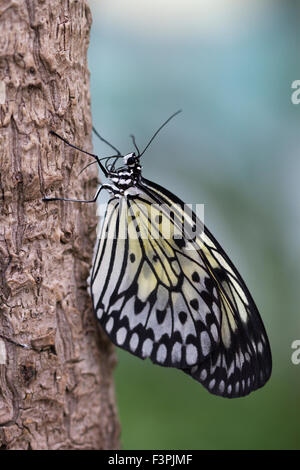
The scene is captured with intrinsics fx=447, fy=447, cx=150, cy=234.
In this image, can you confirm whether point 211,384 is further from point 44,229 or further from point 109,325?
point 44,229

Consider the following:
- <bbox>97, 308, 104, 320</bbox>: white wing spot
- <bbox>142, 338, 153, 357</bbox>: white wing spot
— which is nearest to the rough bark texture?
<bbox>97, 308, 104, 320</bbox>: white wing spot

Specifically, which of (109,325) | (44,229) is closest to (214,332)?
(109,325)

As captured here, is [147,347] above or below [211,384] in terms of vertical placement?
above

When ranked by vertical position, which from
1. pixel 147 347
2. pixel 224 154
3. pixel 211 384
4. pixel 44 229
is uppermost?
pixel 224 154

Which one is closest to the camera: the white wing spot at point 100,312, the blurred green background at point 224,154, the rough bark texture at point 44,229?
the rough bark texture at point 44,229

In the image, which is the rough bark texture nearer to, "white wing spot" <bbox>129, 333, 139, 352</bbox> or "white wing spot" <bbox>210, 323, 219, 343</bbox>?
"white wing spot" <bbox>129, 333, 139, 352</bbox>

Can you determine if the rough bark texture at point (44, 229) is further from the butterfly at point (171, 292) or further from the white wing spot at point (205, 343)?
the white wing spot at point (205, 343)

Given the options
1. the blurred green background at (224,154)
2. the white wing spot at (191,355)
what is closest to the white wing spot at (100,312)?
the white wing spot at (191,355)
